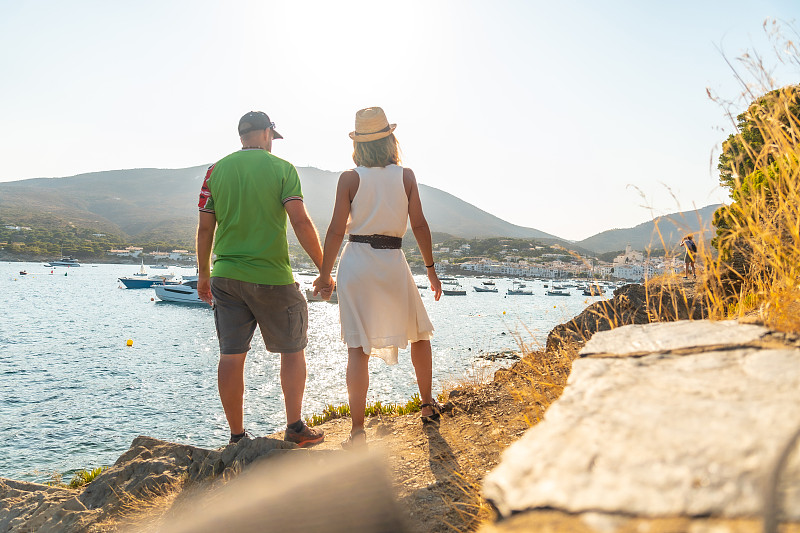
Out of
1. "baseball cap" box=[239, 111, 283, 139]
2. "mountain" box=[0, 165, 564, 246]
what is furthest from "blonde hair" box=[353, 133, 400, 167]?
"mountain" box=[0, 165, 564, 246]

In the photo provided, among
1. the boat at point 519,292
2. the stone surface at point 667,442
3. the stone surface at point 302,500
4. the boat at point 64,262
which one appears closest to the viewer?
the stone surface at point 667,442

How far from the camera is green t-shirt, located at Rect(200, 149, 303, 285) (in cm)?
321

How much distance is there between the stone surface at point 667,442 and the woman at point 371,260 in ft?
6.58

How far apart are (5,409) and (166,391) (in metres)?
4.80

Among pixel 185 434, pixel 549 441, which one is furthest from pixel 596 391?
pixel 185 434

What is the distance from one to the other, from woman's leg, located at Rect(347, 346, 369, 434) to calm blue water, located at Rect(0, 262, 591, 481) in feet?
2.84

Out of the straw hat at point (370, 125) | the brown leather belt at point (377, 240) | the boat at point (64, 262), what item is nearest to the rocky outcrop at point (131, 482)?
the brown leather belt at point (377, 240)

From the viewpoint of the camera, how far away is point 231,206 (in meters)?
3.26

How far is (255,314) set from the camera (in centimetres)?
327

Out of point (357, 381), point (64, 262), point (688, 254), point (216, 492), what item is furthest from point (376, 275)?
point (64, 262)

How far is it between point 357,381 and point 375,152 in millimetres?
1592

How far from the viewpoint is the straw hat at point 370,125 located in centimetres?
320

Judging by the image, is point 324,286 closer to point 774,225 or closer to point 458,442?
point 458,442

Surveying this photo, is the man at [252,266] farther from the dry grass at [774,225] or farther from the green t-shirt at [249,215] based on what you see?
the dry grass at [774,225]
